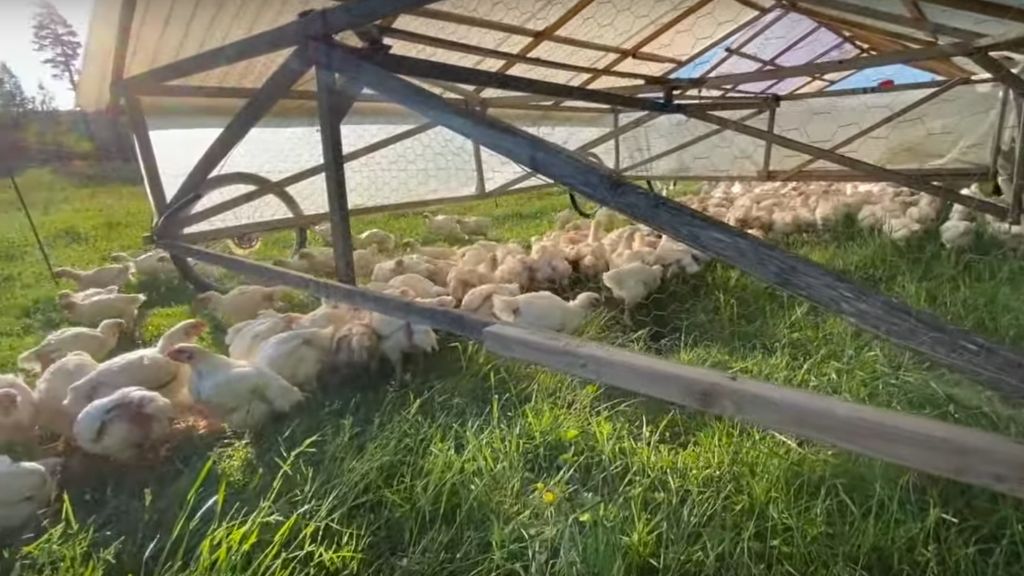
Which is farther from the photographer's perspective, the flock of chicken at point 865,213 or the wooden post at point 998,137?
the wooden post at point 998,137

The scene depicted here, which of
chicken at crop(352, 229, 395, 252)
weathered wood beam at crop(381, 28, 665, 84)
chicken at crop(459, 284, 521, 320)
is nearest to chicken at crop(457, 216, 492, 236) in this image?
chicken at crop(352, 229, 395, 252)

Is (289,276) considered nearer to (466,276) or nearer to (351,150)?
(466,276)

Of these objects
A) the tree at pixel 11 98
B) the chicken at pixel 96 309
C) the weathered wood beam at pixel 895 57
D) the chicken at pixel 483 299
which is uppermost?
the tree at pixel 11 98

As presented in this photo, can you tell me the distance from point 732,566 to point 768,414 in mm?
393

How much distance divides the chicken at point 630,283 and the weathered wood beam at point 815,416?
158 cm

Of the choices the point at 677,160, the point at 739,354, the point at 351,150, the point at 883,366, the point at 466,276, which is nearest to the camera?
the point at 883,366

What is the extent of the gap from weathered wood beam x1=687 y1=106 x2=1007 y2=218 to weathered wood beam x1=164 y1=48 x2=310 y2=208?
2799mm

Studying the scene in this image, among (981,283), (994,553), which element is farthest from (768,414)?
(981,283)

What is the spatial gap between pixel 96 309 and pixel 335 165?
62.6 inches

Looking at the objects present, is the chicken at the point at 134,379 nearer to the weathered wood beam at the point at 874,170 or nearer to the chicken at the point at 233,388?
the chicken at the point at 233,388

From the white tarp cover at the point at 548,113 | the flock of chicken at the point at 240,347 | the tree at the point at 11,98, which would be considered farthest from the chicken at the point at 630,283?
the tree at the point at 11,98

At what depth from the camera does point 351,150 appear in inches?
177

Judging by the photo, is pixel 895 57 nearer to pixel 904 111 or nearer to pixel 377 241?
pixel 904 111

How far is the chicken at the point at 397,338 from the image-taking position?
238 centimetres
